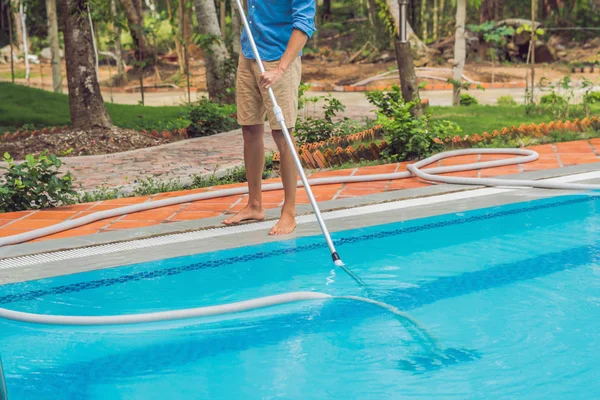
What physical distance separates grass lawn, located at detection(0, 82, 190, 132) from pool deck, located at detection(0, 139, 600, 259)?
15.0ft

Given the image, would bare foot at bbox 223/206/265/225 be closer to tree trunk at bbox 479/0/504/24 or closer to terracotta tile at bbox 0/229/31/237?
terracotta tile at bbox 0/229/31/237

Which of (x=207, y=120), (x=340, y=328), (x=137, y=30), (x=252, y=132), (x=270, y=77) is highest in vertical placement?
(x=137, y=30)

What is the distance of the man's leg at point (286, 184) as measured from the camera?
4.64m

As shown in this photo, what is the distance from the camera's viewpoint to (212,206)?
543cm

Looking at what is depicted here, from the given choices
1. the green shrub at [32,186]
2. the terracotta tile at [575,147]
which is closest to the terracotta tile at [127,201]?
the green shrub at [32,186]

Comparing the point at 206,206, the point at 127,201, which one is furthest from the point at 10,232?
the point at 206,206

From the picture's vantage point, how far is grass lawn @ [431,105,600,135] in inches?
348

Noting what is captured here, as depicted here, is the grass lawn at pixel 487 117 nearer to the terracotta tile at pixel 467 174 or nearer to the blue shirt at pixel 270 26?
the terracotta tile at pixel 467 174

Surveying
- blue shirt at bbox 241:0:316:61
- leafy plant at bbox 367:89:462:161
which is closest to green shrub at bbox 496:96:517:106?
leafy plant at bbox 367:89:462:161

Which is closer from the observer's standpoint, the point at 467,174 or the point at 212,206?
the point at 212,206

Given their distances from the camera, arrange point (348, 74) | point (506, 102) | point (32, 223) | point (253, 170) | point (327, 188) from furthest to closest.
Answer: point (348, 74) < point (506, 102) < point (327, 188) < point (32, 223) < point (253, 170)

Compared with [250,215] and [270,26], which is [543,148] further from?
[270,26]

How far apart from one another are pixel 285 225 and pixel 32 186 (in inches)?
77.0

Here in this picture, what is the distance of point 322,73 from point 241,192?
52.3 ft
